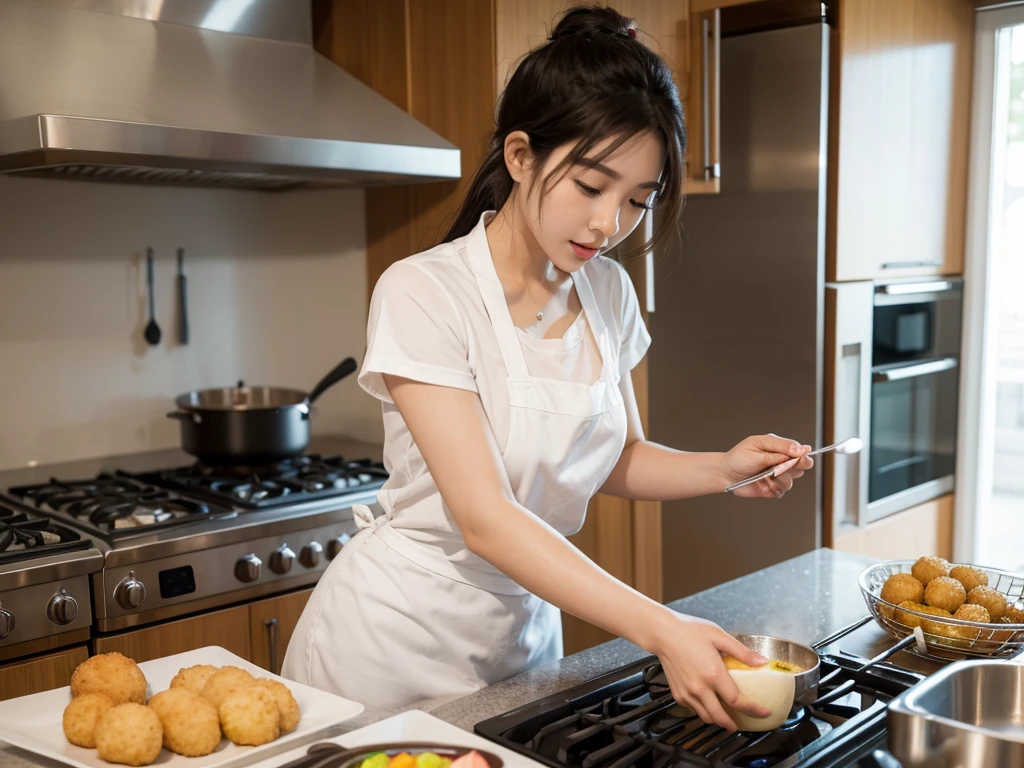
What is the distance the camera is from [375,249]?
254 centimetres

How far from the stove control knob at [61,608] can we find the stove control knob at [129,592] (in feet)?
0.24

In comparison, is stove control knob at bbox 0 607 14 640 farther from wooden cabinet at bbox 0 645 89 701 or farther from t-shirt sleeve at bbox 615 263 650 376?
t-shirt sleeve at bbox 615 263 650 376

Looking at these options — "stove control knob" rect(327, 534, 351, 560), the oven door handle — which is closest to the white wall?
"stove control knob" rect(327, 534, 351, 560)

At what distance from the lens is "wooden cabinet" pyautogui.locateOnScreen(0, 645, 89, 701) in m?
1.60

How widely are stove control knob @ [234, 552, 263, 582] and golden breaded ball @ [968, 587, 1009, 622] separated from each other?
1.20 meters

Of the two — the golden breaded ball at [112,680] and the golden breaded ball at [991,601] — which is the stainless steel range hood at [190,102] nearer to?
the golden breaded ball at [112,680]

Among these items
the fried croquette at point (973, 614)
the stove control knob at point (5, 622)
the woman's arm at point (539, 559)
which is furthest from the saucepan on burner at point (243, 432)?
the fried croquette at point (973, 614)

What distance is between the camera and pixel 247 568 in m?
1.85

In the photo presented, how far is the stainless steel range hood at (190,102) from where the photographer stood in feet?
5.52

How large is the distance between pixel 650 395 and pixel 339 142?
4.03 ft

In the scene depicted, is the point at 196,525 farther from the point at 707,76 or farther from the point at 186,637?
the point at 707,76

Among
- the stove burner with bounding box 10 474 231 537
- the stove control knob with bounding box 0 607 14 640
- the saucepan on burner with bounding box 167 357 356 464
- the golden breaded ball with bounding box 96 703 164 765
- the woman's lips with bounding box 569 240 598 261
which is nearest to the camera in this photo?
the golden breaded ball with bounding box 96 703 164 765

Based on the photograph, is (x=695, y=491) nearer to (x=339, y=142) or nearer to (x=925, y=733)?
(x=925, y=733)

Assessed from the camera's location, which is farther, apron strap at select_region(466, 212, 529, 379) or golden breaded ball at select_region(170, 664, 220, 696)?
apron strap at select_region(466, 212, 529, 379)
